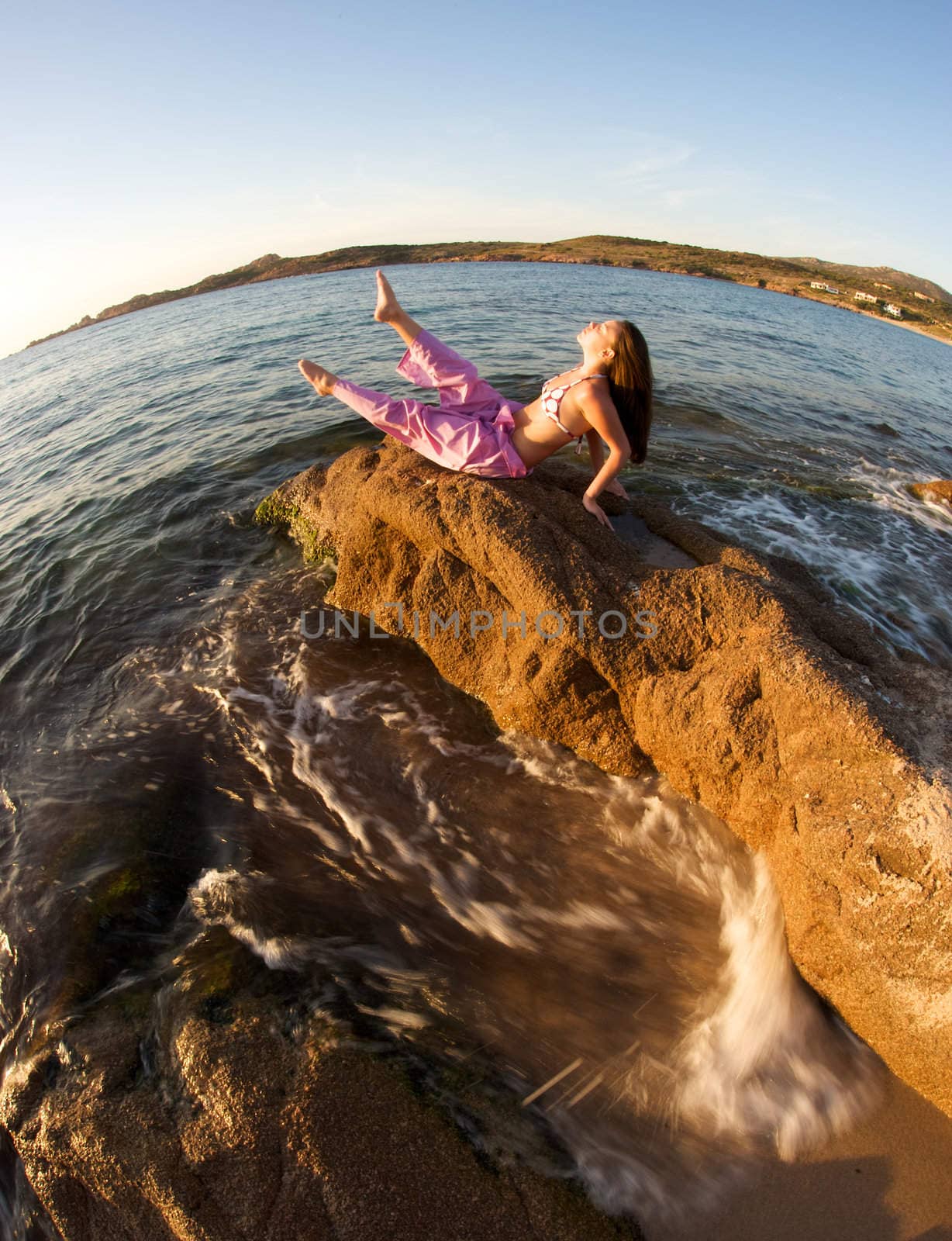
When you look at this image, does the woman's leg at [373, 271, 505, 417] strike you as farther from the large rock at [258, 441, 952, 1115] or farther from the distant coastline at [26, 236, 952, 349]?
the distant coastline at [26, 236, 952, 349]

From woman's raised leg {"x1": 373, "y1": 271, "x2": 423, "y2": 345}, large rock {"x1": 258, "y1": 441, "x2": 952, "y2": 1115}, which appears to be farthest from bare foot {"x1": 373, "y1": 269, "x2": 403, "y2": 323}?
large rock {"x1": 258, "y1": 441, "x2": 952, "y2": 1115}

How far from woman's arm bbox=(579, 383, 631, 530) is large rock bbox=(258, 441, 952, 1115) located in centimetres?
17

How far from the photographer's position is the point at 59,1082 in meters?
2.65

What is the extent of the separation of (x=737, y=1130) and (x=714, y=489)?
7370mm

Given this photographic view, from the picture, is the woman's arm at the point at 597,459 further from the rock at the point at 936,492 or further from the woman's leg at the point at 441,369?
the rock at the point at 936,492

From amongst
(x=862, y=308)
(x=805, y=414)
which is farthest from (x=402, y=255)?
(x=805, y=414)

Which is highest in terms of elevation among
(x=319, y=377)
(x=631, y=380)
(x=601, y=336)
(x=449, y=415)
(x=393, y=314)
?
(x=393, y=314)

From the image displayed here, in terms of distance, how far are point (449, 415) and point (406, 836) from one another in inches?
140

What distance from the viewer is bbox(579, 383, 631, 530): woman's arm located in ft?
14.5

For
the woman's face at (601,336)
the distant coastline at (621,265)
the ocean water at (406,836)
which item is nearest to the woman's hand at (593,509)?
the woman's face at (601,336)

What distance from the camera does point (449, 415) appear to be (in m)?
5.13

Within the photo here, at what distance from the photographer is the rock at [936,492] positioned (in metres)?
9.14

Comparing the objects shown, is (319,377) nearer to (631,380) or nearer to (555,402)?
(555,402)

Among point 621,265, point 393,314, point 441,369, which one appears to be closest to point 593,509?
point 441,369
